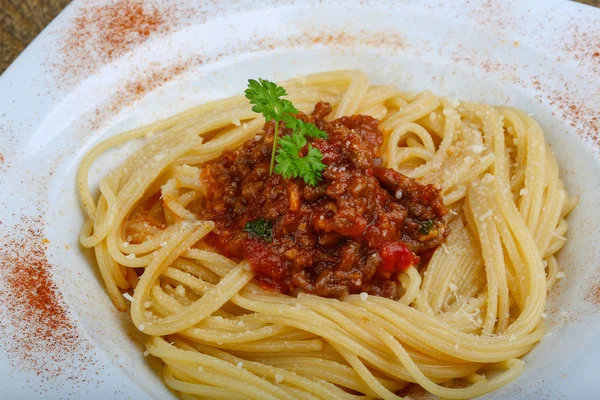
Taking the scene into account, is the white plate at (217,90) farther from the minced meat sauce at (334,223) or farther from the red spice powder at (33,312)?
the minced meat sauce at (334,223)

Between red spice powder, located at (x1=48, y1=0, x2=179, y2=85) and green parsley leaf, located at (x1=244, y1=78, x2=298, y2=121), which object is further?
red spice powder, located at (x1=48, y1=0, x2=179, y2=85)

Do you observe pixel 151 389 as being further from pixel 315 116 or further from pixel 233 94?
pixel 233 94

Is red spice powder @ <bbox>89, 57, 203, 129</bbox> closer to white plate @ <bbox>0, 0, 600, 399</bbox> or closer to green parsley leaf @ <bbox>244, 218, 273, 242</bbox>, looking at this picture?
white plate @ <bbox>0, 0, 600, 399</bbox>

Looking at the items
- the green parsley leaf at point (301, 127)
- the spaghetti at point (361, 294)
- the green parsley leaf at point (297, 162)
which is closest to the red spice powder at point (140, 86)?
the spaghetti at point (361, 294)

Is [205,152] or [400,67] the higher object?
[400,67]

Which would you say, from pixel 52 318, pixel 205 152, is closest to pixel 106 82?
pixel 205 152

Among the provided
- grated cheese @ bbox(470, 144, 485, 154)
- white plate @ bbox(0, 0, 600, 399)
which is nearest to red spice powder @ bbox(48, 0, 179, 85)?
white plate @ bbox(0, 0, 600, 399)

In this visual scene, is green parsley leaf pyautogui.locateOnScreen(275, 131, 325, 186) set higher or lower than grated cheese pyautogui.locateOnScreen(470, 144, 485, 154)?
lower
